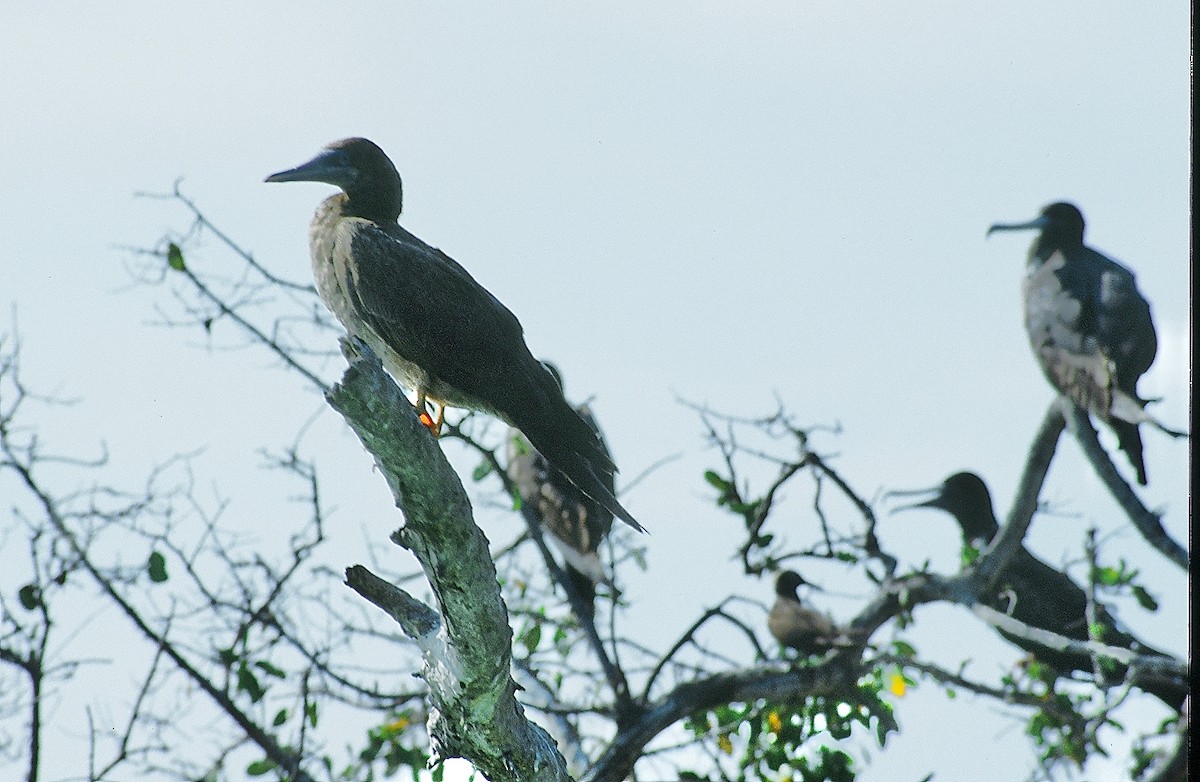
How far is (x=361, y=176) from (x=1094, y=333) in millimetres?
3922

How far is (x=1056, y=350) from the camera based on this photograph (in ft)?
22.5

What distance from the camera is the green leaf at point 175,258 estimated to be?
16.1ft

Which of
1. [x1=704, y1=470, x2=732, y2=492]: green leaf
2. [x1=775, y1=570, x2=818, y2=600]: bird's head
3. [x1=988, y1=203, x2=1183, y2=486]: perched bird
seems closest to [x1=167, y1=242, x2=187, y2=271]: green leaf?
[x1=704, y1=470, x2=732, y2=492]: green leaf

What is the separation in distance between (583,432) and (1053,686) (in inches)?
118

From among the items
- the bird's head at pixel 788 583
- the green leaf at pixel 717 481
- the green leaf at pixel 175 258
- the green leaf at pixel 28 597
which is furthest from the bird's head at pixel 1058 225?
the green leaf at pixel 28 597

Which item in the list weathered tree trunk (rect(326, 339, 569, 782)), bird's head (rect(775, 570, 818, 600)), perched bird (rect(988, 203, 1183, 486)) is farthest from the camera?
bird's head (rect(775, 570, 818, 600))

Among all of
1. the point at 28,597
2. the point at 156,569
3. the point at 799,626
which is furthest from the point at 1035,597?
the point at 28,597

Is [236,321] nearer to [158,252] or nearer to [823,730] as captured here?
[158,252]

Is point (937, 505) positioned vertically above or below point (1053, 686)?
above

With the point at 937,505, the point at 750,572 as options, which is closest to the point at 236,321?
the point at 750,572

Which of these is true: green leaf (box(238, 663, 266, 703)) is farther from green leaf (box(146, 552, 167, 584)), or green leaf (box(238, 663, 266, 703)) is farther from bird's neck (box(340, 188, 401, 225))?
bird's neck (box(340, 188, 401, 225))

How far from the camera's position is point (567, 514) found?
6.48 metres

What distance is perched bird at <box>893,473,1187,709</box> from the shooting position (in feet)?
19.9

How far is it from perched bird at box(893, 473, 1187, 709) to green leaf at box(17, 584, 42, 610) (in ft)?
12.5
